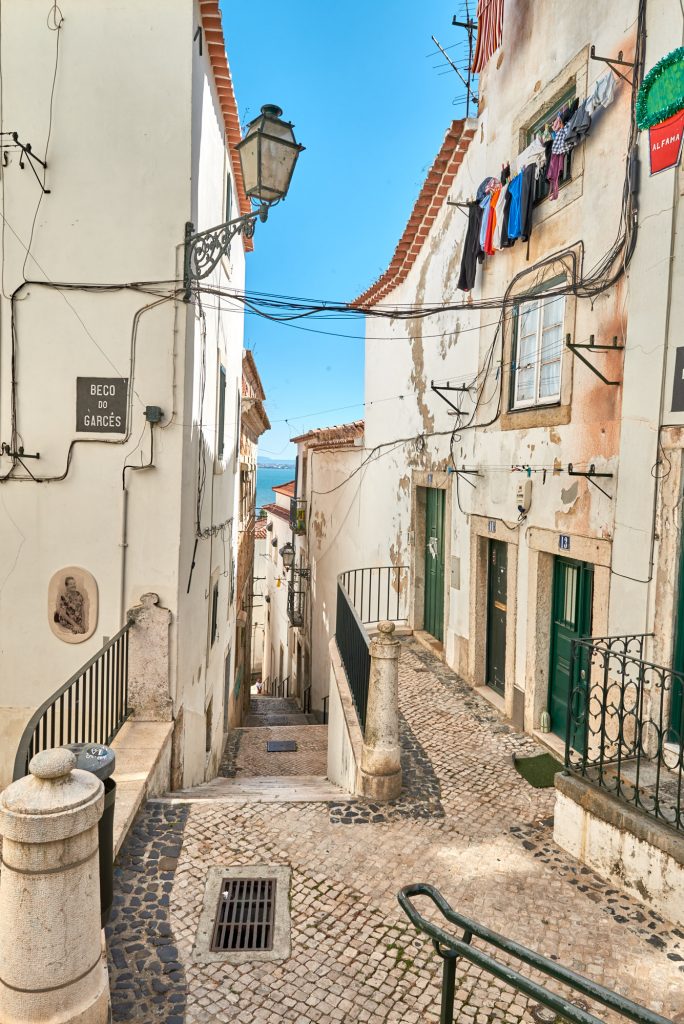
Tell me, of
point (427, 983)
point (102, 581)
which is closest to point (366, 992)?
point (427, 983)

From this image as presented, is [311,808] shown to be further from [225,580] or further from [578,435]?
[225,580]

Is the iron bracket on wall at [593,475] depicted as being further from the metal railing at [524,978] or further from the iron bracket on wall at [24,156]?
the iron bracket on wall at [24,156]

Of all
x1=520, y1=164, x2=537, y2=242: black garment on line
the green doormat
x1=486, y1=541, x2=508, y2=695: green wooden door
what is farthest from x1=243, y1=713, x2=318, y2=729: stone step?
x1=520, y1=164, x2=537, y2=242: black garment on line

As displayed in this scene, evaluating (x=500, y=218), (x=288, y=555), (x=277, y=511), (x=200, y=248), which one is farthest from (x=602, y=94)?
(x=277, y=511)

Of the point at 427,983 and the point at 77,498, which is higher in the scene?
the point at 77,498

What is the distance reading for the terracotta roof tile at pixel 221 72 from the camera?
6.70 m

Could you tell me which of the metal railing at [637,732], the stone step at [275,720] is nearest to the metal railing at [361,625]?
the metal railing at [637,732]

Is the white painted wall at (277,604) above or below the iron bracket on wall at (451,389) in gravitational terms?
below

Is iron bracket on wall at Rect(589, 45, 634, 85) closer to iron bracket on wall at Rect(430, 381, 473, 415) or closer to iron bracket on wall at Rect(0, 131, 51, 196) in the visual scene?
iron bracket on wall at Rect(430, 381, 473, 415)

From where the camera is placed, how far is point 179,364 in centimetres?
642

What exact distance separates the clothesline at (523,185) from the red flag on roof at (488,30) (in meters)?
1.82

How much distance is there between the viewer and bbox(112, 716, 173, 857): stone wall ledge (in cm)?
461

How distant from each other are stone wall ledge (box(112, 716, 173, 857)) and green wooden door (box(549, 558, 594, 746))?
4.10m

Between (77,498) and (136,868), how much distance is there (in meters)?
3.60
